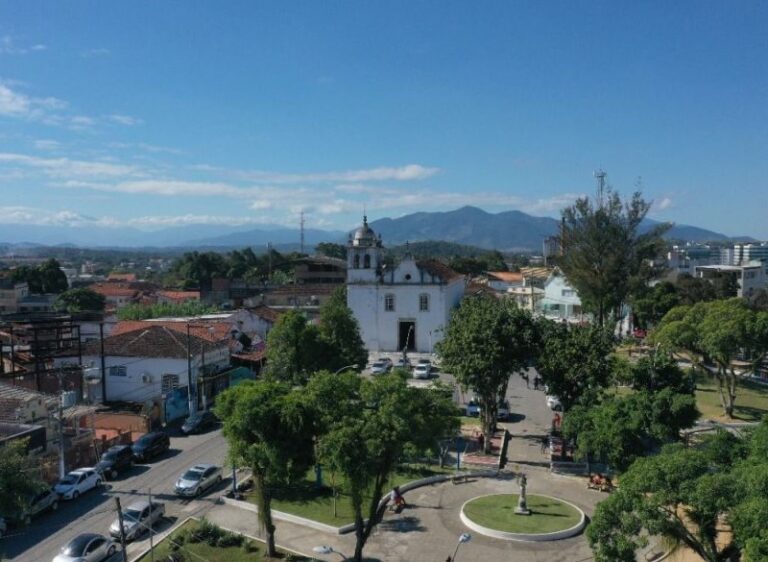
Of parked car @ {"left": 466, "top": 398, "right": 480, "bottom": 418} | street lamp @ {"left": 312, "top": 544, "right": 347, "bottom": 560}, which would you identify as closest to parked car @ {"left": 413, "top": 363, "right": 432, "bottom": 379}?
parked car @ {"left": 466, "top": 398, "right": 480, "bottom": 418}

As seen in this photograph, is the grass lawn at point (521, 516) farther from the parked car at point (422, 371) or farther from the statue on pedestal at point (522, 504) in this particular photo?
the parked car at point (422, 371)

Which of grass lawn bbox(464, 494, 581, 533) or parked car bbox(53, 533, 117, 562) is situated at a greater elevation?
parked car bbox(53, 533, 117, 562)

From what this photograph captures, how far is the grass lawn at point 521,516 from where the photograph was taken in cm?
2036

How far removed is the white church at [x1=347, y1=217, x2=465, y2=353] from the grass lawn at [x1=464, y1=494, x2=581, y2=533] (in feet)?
100

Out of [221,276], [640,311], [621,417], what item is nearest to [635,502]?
[621,417]

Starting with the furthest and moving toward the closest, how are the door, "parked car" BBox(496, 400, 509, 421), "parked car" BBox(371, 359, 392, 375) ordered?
the door
"parked car" BBox(371, 359, 392, 375)
"parked car" BBox(496, 400, 509, 421)

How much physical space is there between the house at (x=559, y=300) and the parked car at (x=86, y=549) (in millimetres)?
56701

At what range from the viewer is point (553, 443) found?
27375 mm

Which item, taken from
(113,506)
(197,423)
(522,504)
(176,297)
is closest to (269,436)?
(113,506)

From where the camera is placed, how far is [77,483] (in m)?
22.9

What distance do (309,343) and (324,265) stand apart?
67.7m

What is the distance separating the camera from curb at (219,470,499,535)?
20328mm

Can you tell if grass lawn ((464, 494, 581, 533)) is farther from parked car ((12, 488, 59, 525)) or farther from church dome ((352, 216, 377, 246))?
church dome ((352, 216, 377, 246))

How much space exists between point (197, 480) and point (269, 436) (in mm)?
7717
